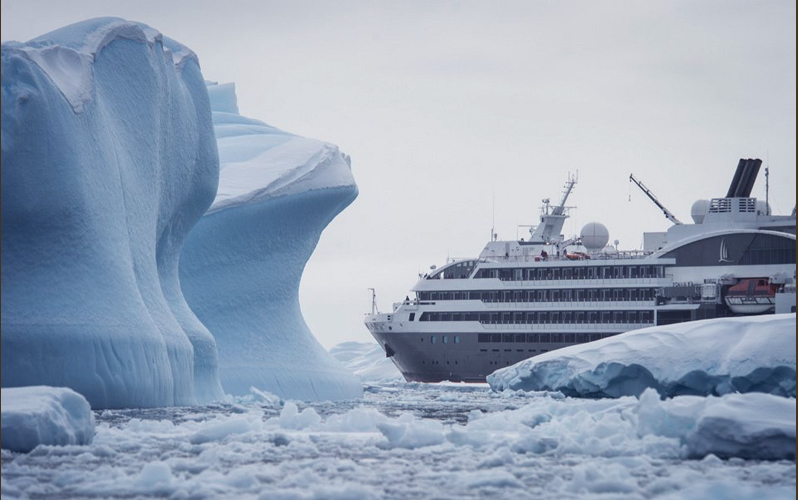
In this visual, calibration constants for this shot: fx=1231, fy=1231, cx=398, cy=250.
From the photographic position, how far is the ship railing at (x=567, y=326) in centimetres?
5681

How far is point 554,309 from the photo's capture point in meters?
58.3

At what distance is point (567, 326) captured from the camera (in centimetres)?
5788

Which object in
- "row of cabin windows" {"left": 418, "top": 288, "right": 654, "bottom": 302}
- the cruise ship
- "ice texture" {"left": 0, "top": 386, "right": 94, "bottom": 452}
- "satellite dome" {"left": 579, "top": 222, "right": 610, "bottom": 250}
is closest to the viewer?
"ice texture" {"left": 0, "top": 386, "right": 94, "bottom": 452}

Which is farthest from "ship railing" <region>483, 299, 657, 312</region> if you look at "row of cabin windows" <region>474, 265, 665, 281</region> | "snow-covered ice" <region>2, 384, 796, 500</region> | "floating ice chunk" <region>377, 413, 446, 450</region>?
"floating ice chunk" <region>377, 413, 446, 450</region>

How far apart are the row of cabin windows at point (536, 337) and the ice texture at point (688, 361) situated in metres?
20.7

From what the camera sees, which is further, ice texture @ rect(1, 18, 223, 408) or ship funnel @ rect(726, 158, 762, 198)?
ship funnel @ rect(726, 158, 762, 198)

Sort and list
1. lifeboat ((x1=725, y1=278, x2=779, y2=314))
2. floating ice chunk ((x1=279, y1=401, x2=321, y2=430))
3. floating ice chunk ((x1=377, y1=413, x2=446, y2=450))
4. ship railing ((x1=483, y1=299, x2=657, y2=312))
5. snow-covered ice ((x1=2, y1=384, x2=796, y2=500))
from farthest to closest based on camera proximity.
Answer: ship railing ((x1=483, y1=299, x2=657, y2=312)), lifeboat ((x1=725, y1=278, x2=779, y2=314)), floating ice chunk ((x1=279, y1=401, x2=321, y2=430)), floating ice chunk ((x1=377, y1=413, x2=446, y2=450)), snow-covered ice ((x1=2, y1=384, x2=796, y2=500))

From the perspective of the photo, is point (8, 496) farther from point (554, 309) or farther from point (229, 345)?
point (554, 309)

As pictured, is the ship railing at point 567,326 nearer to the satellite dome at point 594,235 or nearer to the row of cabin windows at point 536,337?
the row of cabin windows at point 536,337

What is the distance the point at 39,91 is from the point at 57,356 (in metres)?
4.08

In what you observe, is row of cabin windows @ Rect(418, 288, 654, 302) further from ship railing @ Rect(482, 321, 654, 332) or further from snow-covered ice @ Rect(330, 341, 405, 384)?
snow-covered ice @ Rect(330, 341, 405, 384)

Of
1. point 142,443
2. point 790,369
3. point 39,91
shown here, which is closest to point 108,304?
point 39,91

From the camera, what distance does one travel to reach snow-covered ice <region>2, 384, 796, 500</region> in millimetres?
11023

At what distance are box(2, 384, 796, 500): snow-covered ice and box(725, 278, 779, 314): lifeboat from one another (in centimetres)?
3647
